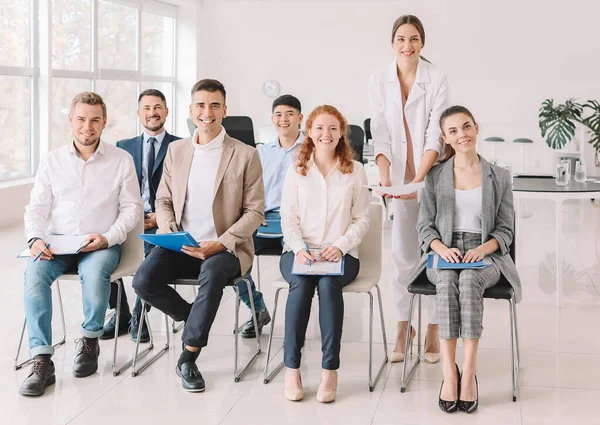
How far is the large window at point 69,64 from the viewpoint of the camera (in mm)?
7965

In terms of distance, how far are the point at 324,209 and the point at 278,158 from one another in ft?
3.32

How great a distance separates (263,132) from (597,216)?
12.7 ft

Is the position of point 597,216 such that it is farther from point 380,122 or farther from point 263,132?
point 380,122

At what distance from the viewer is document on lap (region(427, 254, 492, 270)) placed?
3.19 m

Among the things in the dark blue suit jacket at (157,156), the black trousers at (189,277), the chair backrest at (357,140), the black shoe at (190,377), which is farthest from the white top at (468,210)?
the chair backrest at (357,140)

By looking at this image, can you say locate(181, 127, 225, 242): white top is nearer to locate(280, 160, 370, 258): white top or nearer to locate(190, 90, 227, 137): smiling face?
locate(190, 90, 227, 137): smiling face

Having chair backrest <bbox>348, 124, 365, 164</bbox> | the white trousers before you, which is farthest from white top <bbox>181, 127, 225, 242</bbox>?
chair backrest <bbox>348, 124, 365, 164</bbox>

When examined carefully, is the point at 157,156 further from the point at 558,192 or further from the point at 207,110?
the point at 558,192

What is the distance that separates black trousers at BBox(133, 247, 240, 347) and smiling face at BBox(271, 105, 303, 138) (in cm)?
108

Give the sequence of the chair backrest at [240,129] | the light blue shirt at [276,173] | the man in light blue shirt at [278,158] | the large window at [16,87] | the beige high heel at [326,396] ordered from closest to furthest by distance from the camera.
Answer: the beige high heel at [326,396] < the man in light blue shirt at [278,158] < the light blue shirt at [276,173] < the chair backrest at [240,129] < the large window at [16,87]

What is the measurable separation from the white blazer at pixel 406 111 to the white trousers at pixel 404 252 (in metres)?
0.15

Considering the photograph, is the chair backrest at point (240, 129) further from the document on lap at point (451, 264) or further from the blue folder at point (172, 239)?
the document on lap at point (451, 264)

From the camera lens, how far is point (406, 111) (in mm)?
3725

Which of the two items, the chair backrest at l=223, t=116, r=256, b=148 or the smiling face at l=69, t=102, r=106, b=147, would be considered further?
the chair backrest at l=223, t=116, r=256, b=148
